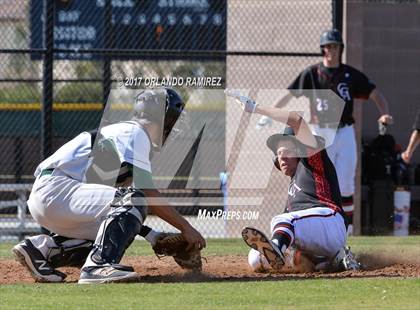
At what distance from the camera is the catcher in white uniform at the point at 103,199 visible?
727 centimetres

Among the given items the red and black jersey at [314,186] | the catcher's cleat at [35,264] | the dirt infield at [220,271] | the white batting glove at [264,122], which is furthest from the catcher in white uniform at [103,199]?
the white batting glove at [264,122]

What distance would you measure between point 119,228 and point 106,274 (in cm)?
35

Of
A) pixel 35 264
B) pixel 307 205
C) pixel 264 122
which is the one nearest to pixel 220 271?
pixel 307 205

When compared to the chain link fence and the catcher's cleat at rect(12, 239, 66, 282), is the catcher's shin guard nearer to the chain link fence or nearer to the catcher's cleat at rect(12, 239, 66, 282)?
the catcher's cleat at rect(12, 239, 66, 282)

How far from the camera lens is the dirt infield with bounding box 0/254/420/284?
307 inches

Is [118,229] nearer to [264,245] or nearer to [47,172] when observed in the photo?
[47,172]

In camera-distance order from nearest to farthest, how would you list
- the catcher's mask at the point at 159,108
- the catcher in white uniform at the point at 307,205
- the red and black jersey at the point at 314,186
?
the catcher's mask at the point at 159,108, the catcher in white uniform at the point at 307,205, the red and black jersey at the point at 314,186

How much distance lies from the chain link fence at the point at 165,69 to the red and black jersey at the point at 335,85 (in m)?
0.71

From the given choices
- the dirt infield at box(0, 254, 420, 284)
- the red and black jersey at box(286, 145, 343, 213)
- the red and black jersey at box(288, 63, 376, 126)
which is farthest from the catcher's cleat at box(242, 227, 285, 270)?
the red and black jersey at box(288, 63, 376, 126)

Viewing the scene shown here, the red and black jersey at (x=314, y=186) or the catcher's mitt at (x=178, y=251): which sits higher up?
the red and black jersey at (x=314, y=186)

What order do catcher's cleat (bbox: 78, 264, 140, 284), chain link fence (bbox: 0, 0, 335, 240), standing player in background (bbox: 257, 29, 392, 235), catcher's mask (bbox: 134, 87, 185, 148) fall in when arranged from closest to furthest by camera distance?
catcher's cleat (bbox: 78, 264, 140, 284), catcher's mask (bbox: 134, 87, 185, 148), standing player in background (bbox: 257, 29, 392, 235), chain link fence (bbox: 0, 0, 335, 240)

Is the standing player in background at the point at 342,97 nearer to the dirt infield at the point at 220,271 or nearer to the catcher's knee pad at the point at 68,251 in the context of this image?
the dirt infield at the point at 220,271

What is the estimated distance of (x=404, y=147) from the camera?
655 inches

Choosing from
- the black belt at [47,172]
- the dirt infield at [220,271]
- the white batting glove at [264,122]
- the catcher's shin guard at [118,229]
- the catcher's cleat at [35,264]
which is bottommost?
the dirt infield at [220,271]
